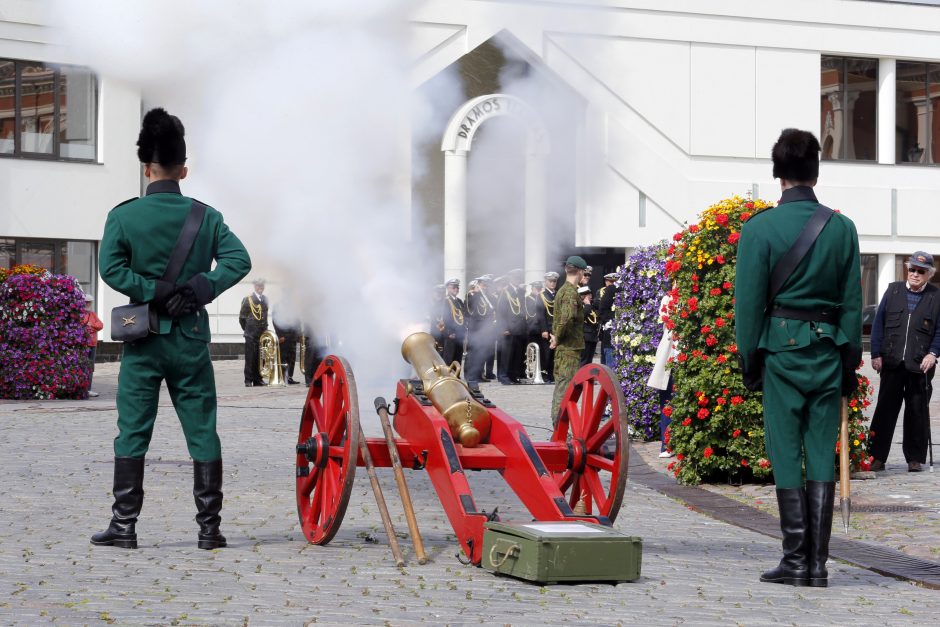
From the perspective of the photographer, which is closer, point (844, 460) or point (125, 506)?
point (844, 460)

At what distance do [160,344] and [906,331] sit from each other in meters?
7.06

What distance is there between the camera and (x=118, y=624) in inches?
208

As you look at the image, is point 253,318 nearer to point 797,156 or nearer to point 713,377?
point 713,377

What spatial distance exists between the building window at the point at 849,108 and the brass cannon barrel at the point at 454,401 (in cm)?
2896

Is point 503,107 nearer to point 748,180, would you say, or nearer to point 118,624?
point 748,180

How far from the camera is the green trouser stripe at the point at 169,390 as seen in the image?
7066mm

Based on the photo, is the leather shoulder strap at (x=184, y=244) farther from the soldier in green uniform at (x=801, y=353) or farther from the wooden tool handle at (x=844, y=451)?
the wooden tool handle at (x=844, y=451)

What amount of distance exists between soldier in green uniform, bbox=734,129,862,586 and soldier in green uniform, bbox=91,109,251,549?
2681mm

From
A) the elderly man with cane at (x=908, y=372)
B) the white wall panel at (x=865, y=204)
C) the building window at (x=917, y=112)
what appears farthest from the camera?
the building window at (x=917, y=112)

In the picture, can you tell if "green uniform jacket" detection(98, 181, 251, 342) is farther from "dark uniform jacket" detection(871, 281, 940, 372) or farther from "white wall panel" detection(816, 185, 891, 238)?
"white wall panel" detection(816, 185, 891, 238)

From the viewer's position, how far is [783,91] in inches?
1346

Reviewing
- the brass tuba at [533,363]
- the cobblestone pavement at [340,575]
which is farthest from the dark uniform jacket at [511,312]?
the cobblestone pavement at [340,575]

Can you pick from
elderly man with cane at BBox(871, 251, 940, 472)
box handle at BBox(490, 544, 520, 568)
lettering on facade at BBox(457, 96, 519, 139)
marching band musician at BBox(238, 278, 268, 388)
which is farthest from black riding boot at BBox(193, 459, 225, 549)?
lettering on facade at BBox(457, 96, 519, 139)

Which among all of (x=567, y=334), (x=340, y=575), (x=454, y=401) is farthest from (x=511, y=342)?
(x=340, y=575)
